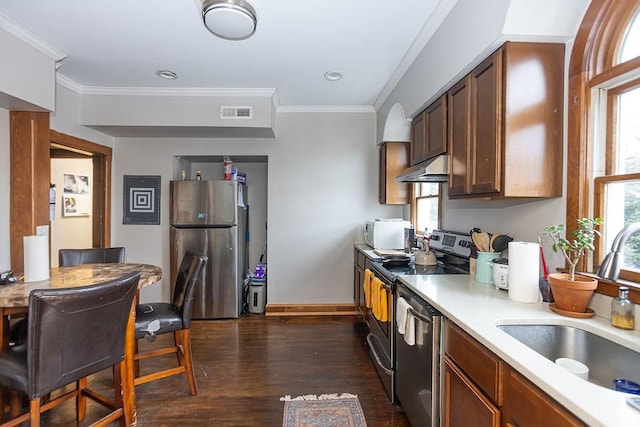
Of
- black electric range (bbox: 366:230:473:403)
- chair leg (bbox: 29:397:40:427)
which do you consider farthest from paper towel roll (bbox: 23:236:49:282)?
black electric range (bbox: 366:230:473:403)

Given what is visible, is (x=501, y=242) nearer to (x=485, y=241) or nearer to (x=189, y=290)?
(x=485, y=241)

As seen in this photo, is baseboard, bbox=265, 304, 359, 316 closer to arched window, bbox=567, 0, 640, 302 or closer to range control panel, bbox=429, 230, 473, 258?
range control panel, bbox=429, 230, 473, 258

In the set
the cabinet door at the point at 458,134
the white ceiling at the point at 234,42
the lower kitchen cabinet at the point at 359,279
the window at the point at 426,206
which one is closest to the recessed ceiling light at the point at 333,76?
the white ceiling at the point at 234,42

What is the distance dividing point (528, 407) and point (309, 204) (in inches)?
129

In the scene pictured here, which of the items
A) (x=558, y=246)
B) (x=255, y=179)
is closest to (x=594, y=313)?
(x=558, y=246)

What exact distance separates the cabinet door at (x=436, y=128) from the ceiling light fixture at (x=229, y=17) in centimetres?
138

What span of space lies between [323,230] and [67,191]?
3703mm

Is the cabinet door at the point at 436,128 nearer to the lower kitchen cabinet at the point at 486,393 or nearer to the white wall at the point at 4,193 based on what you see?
the lower kitchen cabinet at the point at 486,393

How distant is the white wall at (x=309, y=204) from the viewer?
3.98m

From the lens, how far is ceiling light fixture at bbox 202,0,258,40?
182cm

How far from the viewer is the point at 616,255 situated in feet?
3.76

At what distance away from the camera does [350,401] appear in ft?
7.24

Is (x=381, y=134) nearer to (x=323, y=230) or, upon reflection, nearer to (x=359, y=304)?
(x=323, y=230)

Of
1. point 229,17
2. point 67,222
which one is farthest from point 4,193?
point 229,17
